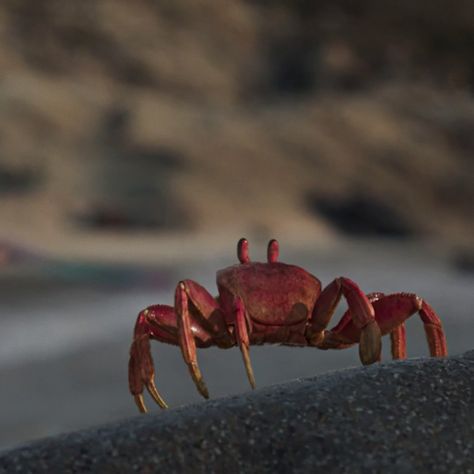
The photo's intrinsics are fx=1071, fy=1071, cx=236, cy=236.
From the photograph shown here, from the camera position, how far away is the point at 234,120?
2623cm

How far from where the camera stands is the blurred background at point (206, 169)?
1108 centimetres

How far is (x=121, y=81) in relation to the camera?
97.0 feet

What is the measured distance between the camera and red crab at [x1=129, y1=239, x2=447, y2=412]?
277cm

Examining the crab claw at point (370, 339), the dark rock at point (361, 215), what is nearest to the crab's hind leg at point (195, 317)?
the crab claw at point (370, 339)

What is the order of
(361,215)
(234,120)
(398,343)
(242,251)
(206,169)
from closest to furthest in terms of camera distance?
(398,343), (242,251), (206,169), (361,215), (234,120)

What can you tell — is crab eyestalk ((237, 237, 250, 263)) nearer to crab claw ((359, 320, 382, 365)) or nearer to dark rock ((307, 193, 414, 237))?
crab claw ((359, 320, 382, 365))

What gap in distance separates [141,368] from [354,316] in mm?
590

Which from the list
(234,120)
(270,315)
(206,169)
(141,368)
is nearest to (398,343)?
(270,315)

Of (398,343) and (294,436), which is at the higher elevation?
(398,343)

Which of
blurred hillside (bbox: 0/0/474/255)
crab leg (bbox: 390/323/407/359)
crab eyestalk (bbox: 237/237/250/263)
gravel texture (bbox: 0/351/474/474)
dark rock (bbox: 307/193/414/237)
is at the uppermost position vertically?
blurred hillside (bbox: 0/0/474/255)

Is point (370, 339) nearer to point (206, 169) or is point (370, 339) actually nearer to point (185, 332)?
point (185, 332)

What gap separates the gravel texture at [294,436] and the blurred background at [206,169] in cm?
557

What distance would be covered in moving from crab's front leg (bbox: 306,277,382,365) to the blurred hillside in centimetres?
1499

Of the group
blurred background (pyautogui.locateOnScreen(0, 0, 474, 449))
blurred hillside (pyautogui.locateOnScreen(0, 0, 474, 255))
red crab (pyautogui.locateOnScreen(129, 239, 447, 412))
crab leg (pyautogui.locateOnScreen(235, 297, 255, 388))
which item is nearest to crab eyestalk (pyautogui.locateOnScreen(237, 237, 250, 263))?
red crab (pyautogui.locateOnScreen(129, 239, 447, 412))
